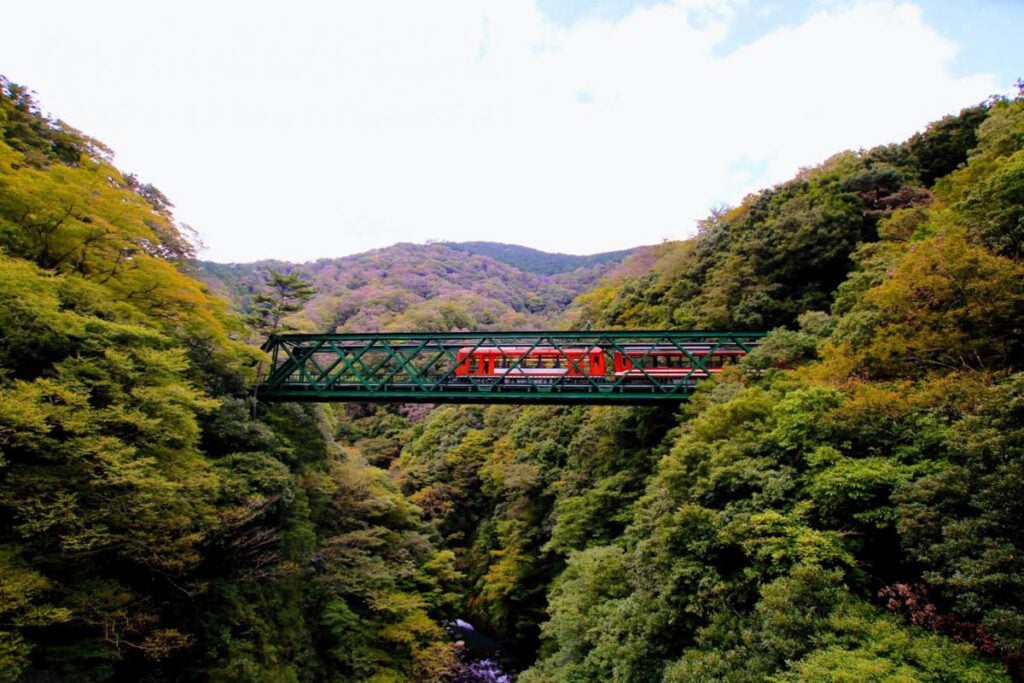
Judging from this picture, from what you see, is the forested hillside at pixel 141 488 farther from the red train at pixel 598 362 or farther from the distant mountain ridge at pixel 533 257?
the distant mountain ridge at pixel 533 257

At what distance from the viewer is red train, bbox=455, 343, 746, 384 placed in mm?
18484

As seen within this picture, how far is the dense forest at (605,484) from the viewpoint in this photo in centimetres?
662

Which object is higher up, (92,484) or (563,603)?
(92,484)

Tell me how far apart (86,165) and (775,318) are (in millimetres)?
22156

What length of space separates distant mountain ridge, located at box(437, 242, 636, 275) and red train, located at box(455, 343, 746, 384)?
89.1 m

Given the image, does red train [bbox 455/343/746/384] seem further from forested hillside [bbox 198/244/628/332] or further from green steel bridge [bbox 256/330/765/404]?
forested hillside [bbox 198/244/628/332]

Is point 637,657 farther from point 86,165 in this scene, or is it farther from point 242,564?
point 86,165

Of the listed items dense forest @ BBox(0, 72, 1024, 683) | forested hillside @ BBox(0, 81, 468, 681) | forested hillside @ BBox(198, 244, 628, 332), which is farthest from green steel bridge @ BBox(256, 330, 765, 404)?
forested hillside @ BBox(198, 244, 628, 332)

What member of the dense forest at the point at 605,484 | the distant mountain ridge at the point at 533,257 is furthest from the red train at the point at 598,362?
the distant mountain ridge at the point at 533,257

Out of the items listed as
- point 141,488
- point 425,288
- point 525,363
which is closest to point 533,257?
point 425,288

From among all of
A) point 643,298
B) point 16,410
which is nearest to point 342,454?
point 16,410

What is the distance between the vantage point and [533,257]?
132 metres

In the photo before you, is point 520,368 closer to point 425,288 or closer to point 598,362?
point 598,362

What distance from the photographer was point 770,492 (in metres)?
8.71
